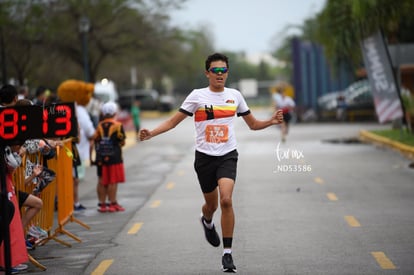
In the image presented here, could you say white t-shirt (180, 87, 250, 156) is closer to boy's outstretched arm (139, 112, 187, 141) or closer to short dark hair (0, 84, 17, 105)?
boy's outstretched arm (139, 112, 187, 141)

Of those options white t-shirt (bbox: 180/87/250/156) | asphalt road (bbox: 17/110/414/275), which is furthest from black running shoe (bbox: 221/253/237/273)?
white t-shirt (bbox: 180/87/250/156)

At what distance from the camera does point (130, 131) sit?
4728 cm

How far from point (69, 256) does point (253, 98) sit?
97.6m

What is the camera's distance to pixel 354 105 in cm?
4966

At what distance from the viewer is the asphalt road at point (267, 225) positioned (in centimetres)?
919

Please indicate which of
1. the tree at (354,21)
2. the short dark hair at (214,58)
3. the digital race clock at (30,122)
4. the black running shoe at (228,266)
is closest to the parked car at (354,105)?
the tree at (354,21)

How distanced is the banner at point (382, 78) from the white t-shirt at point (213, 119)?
60.6 feet

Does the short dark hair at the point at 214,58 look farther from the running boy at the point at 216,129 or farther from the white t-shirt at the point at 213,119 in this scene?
the white t-shirt at the point at 213,119

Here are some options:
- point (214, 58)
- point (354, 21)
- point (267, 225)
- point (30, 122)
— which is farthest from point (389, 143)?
point (30, 122)

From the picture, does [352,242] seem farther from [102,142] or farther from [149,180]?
[149,180]

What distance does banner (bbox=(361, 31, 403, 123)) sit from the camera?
88.2 ft

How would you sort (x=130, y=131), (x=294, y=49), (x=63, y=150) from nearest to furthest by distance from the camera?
(x=63, y=150)
(x=130, y=131)
(x=294, y=49)

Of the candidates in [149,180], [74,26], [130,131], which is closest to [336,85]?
[130,131]

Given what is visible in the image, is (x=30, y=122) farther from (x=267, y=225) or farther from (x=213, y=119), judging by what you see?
(x=267, y=225)
